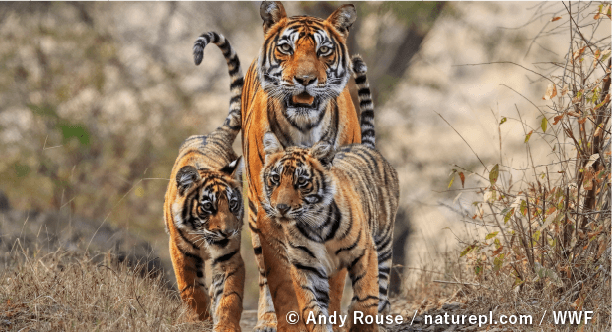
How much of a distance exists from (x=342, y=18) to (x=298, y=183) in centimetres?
137

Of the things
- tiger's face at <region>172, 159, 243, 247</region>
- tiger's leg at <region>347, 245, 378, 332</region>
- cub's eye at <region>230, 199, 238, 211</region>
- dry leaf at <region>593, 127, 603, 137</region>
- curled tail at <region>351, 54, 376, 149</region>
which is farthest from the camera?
curled tail at <region>351, 54, 376, 149</region>

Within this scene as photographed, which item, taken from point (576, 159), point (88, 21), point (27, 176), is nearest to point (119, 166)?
point (27, 176)

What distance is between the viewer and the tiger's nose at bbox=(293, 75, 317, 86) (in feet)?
13.2

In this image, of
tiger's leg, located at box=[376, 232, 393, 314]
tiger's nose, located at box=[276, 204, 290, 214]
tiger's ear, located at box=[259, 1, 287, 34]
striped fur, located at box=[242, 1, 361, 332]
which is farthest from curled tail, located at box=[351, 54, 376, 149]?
tiger's nose, located at box=[276, 204, 290, 214]

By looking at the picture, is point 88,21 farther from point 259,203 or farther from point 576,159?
point 576,159

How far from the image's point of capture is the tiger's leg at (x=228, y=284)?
4.50 meters

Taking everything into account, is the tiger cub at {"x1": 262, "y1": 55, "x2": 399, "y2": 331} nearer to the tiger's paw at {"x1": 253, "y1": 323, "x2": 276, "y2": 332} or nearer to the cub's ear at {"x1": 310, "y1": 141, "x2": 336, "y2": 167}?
the cub's ear at {"x1": 310, "y1": 141, "x2": 336, "y2": 167}

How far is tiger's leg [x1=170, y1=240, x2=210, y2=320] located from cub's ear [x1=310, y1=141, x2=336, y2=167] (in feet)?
4.53

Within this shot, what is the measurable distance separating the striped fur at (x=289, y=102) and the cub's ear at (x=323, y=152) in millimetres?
369

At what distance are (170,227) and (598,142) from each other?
117 inches

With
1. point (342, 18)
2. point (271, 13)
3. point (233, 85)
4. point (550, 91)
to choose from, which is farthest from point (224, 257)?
point (550, 91)

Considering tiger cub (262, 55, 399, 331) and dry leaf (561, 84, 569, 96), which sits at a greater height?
dry leaf (561, 84, 569, 96)

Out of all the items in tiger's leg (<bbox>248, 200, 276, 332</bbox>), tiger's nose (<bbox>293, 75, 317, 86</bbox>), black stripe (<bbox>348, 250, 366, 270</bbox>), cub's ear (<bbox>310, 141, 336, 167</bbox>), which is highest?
tiger's nose (<bbox>293, 75, 317, 86</bbox>)

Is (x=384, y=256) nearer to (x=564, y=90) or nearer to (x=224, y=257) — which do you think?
(x=224, y=257)
